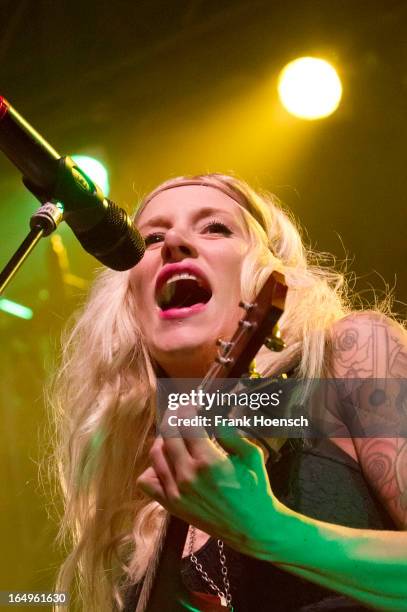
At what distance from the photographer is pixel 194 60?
2.77 m

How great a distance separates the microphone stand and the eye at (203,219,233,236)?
700 millimetres

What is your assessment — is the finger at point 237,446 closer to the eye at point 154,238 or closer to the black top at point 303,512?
the black top at point 303,512

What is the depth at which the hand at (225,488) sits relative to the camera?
3.02 feet

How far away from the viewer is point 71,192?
3.18 ft

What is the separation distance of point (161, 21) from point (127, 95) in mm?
332

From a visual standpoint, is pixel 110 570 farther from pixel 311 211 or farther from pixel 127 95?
pixel 127 95

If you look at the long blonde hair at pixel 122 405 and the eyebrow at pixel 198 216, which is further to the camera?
the eyebrow at pixel 198 216

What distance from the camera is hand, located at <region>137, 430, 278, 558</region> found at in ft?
3.02

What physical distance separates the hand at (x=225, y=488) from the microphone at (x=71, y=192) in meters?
0.31

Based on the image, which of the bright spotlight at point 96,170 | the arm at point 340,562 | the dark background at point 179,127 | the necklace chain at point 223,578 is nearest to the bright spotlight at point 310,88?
Result: the dark background at point 179,127

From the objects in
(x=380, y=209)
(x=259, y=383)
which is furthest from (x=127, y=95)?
(x=259, y=383)
